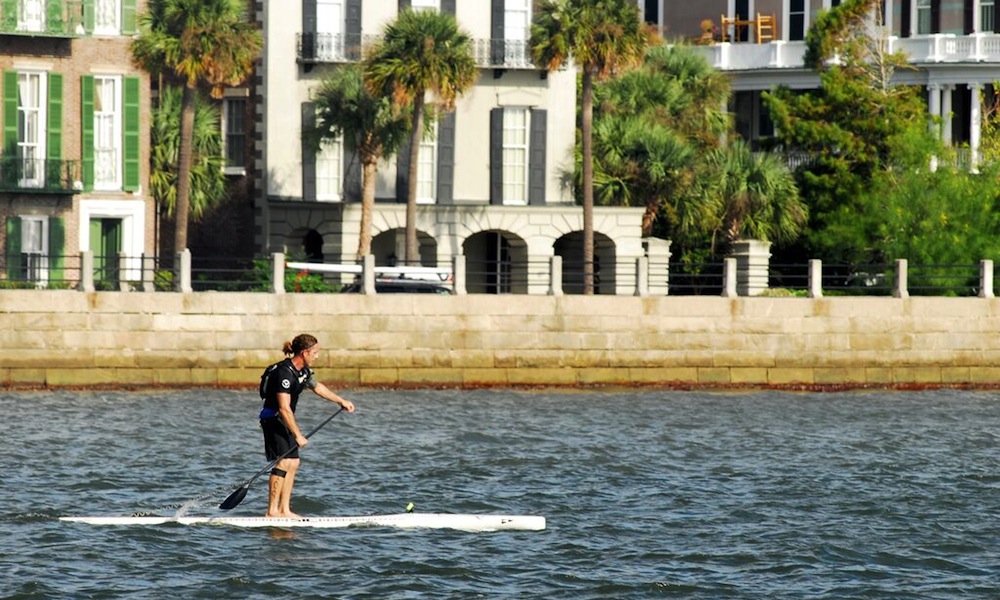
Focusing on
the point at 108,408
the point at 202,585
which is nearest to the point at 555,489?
the point at 202,585

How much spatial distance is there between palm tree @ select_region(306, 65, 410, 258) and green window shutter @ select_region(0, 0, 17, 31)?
7214 millimetres

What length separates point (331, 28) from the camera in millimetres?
50906

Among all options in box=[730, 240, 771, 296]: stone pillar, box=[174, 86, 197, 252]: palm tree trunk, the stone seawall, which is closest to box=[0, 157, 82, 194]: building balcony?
box=[174, 86, 197, 252]: palm tree trunk

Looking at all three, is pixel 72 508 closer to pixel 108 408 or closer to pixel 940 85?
pixel 108 408

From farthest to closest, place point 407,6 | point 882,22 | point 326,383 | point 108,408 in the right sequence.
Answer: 1. point 882,22
2. point 407,6
3. point 326,383
4. point 108,408

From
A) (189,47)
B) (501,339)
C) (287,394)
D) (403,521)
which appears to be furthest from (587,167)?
(287,394)

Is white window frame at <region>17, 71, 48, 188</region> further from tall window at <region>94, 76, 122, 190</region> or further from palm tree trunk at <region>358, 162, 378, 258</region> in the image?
palm tree trunk at <region>358, 162, 378, 258</region>

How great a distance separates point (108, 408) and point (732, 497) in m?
13.7

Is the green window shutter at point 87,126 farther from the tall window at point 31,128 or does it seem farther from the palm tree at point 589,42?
the palm tree at point 589,42

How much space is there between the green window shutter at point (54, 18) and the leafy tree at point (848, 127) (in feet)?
57.7

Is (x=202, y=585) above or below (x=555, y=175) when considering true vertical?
below

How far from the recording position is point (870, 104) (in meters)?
52.6

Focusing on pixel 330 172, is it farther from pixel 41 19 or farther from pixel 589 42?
pixel 41 19

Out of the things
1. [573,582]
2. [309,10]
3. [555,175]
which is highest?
[309,10]
